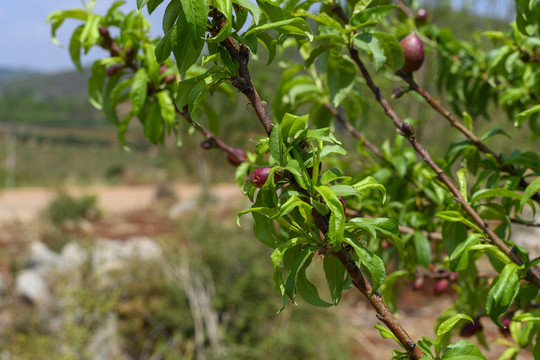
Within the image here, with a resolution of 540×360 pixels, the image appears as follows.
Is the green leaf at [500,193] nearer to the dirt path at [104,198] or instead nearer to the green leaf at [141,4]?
the green leaf at [141,4]

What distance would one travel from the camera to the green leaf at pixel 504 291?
554 mm

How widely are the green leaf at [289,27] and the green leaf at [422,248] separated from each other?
0.50 m

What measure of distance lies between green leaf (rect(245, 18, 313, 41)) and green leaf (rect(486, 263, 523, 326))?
1.18ft

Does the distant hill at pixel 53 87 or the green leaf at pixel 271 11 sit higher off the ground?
the green leaf at pixel 271 11

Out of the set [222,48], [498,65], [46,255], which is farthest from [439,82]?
[46,255]

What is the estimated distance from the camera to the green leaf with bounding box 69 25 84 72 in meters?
0.87

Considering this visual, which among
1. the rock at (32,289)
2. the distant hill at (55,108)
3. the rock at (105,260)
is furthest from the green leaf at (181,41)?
the distant hill at (55,108)

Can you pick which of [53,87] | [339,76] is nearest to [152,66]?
[339,76]

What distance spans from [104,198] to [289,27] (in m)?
12.1

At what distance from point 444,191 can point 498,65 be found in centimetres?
34

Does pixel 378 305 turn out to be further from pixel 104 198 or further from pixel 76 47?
pixel 104 198

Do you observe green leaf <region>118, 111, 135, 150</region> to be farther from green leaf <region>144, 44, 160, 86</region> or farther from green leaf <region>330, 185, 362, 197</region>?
green leaf <region>330, 185, 362, 197</region>

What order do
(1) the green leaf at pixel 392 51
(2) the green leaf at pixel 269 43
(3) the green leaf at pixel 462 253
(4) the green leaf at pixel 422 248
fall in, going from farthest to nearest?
(4) the green leaf at pixel 422 248, (1) the green leaf at pixel 392 51, (3) the green leaf at pixel 462 253, (2) the green leaf at pixel 269 43

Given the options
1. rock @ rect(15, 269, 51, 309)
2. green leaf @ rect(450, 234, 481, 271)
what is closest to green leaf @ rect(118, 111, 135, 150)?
green leaf @ rect(450, 234, 481, 271)
